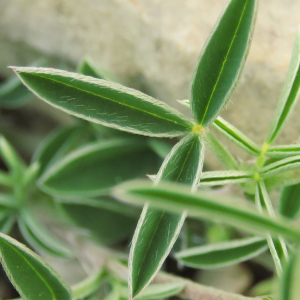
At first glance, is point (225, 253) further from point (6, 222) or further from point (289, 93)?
point (6, 222)

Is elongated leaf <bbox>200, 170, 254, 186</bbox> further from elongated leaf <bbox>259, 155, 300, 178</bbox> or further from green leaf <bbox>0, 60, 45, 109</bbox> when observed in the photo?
green leaf <bbox>0, 60, 45, 109</bbox>

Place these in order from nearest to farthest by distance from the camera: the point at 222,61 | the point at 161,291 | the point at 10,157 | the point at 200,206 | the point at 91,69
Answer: the point at 200,206 → the point at 222,61 → the point at 161,291 → the point at 91,69 → the point at 10,157

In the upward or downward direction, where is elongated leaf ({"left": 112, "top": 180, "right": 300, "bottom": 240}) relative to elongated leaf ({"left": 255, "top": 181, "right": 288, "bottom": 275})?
downward

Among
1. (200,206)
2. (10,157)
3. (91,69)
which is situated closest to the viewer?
(200,206)

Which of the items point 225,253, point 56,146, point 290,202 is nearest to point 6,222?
point 56,146

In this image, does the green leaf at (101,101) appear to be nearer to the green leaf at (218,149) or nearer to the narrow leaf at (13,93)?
the green leaf at (218,149)

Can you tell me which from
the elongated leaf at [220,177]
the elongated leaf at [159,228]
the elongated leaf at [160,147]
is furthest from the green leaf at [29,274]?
the elongated leaf at [160,147]

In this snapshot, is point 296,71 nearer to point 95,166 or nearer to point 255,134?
point 255,134

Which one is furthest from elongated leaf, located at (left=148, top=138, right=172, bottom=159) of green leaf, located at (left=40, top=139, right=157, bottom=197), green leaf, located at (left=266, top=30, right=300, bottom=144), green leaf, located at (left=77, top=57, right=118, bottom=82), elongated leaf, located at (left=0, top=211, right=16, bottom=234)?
elongated leaf, located at (left=0, top=211, right=16, bottom=234)
